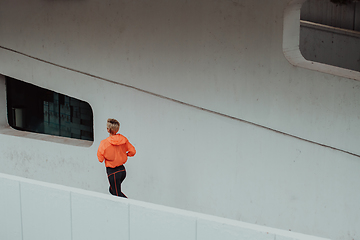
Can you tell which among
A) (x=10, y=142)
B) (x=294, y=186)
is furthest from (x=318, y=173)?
(x=10, y=142)

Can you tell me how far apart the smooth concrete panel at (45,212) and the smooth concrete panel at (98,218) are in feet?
0.28

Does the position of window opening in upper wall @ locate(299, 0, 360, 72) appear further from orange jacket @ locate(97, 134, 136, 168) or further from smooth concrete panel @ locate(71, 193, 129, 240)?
smooth concrete panel @ locate(71, 193, 129, 240)

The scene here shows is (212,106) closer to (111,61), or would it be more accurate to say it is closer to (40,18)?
(111,61)

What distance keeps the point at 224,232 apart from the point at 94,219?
1.02 meters

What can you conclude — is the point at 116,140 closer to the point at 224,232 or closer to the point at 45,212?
the point at 45,212

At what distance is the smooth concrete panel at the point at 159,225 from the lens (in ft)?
7.58

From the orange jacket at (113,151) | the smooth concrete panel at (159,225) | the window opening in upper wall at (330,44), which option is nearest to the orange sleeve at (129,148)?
the orange jacket at (113,151)

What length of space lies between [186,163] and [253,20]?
7.92ft

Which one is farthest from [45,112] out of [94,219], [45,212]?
[94,219]

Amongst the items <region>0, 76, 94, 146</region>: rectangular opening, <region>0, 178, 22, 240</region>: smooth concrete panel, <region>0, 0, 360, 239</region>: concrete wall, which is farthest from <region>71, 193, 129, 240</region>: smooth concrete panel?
<region>0, 76, 94, 146</region>: rectangular opening

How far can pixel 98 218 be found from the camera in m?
2.60

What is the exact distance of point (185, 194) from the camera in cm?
569

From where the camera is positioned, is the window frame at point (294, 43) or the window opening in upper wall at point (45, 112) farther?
the window opening in upper wall at point (45, 112)

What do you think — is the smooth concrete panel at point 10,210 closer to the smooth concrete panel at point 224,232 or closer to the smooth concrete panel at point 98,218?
the smooth concrete panel at point 98,218
